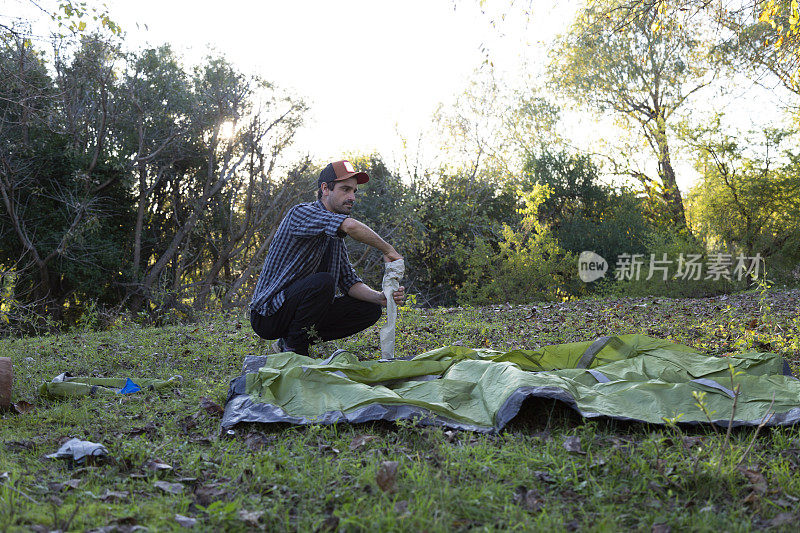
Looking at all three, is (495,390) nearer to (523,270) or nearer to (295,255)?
(295,255)

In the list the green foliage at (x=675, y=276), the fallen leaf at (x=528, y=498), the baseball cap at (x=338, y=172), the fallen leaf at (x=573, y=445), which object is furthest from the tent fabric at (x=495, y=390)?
the green foliage at (x=675, y=276)

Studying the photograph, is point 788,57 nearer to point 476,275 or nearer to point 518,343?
point 518,343

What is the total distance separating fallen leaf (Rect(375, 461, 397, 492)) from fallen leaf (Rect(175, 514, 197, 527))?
0.58 m

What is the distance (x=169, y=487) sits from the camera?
2.16 meters

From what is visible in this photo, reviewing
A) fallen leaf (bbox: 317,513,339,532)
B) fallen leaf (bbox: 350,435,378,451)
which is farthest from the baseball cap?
fallen leaf (bbox: 317,513,339,532)

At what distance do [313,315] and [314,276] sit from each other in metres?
0.26

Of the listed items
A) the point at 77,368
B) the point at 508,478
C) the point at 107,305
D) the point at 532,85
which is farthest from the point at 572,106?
the point at 508,478

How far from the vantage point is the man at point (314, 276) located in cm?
425

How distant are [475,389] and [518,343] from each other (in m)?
2.33

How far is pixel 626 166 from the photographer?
16094 millimetres

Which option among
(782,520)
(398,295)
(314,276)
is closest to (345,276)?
(314,276)

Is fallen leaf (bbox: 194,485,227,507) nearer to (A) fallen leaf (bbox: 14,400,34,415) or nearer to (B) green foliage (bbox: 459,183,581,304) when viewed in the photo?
(A) fallen leaf (bbox: 14,400,34,415)

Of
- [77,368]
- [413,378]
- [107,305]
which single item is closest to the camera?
[413,378]

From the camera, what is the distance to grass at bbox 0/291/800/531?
1.87 m
